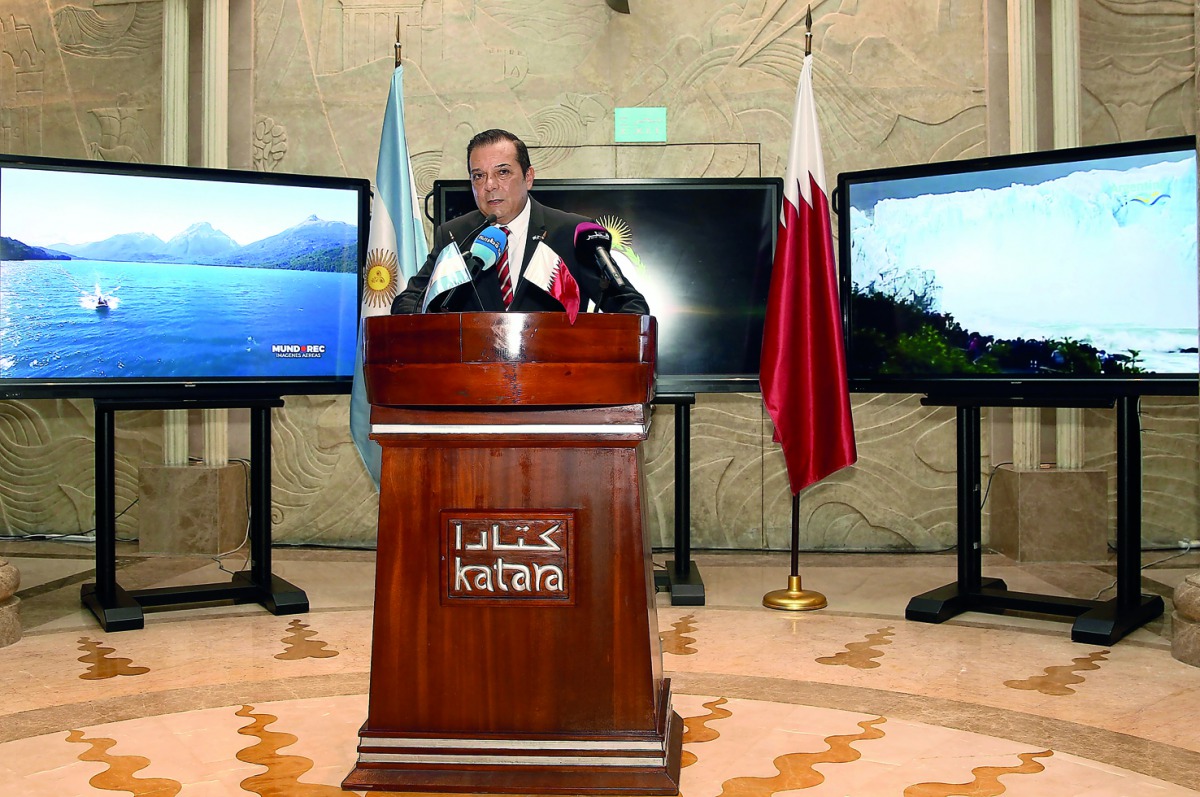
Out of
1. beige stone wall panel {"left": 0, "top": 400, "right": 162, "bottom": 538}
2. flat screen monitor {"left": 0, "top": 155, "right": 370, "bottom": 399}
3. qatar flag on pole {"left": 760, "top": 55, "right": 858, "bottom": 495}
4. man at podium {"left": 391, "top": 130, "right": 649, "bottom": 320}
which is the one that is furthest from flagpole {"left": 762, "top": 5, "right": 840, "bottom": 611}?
beige stone wall panel {"left": 0, "top": 400, "right": 162, "bottom": 538}

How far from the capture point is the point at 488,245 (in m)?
1.86

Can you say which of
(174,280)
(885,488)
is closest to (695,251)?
(885,488)

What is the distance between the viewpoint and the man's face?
299 centimetres

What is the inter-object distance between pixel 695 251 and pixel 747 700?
6.40 ft

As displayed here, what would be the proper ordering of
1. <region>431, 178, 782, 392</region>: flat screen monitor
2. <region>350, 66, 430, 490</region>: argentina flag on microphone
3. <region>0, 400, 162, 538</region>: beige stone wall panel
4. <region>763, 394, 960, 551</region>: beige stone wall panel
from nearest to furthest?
1. <region>350, 66, 430, 490</region>: argentina flag on microphone
2. <region>431, 178, 782, 392</region>: flat screen monitor
3. <region>763, 394, 960, 551</region>: beige stone wall panel
4. <region>0, 400, 162, 538</region>: beige stone wall panel

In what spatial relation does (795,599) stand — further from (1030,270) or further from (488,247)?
(488,247)

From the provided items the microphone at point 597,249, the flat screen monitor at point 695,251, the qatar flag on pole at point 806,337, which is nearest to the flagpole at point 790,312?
the qatar flag on pole at point 806,337

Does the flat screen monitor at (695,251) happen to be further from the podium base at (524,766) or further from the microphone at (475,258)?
the podium base at (524,766)

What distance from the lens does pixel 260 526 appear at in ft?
13.0

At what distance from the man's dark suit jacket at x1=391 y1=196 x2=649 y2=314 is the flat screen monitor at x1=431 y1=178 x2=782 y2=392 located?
855 mm

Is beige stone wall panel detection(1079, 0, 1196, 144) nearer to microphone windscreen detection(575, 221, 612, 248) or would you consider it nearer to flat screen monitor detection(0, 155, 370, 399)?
flat screen monitor detection(0, 155, 370, 399)

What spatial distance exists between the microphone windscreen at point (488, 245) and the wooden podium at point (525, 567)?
0.38 feet

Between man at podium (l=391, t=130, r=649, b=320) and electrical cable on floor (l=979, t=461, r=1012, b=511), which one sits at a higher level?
man at podium (l=391, t=130, r=649, b=320)

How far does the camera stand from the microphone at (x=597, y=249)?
217 centimetres
